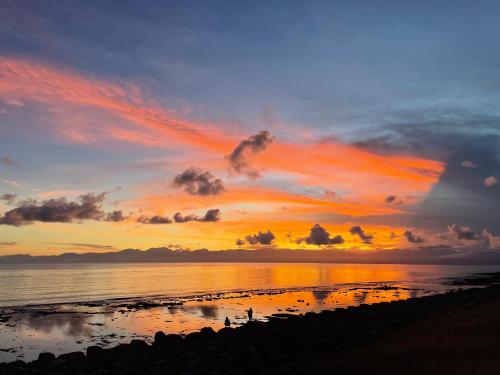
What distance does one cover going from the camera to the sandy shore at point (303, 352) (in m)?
21.6

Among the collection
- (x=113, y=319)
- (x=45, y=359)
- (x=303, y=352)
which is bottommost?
(x=113, y=319)

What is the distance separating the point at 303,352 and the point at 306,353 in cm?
39

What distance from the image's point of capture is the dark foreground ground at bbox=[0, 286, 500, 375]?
21500 millimetres

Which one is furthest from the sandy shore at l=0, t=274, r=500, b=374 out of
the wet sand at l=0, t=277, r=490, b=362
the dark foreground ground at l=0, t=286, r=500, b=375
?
the wet sand at l=0, t=277, r=490, b=362

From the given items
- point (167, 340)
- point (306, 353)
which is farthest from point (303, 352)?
point (167, 340)

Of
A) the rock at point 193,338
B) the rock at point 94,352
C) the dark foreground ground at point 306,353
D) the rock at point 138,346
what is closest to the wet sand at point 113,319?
the rock at point 193,338

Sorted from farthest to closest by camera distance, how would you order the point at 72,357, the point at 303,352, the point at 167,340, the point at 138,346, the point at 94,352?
1. the point at 167,340
2. the point at 138,346
3. the point at 303,352
4. the point at 94,352
5. the point at 72,357

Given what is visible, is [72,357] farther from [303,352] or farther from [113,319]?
[113,319]

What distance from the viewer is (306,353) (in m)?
26.3

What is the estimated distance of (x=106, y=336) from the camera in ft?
126

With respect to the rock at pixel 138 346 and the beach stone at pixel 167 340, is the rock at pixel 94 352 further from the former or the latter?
the beach stone at pixel 167 340

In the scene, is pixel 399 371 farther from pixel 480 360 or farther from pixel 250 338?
pixel 250 338

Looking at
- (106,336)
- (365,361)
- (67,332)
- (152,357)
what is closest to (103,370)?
(152,357)

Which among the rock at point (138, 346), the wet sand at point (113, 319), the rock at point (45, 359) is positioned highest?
the rock at point (138, 346)
